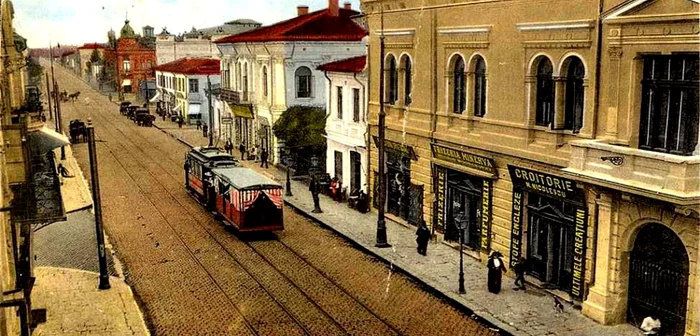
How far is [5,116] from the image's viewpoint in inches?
596

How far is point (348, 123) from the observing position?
36.2 meters

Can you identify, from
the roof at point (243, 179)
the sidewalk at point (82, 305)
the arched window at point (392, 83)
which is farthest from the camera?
the arched window at point (392, 83)

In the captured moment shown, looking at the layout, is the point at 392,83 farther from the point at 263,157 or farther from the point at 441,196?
the point at 263,157

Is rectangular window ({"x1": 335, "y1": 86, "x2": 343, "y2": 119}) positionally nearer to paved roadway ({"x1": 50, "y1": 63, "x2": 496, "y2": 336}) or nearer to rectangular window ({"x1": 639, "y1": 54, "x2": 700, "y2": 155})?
paved roadway ({"x1": 50, "y1": 63, "x2": 496, "y2": 336})

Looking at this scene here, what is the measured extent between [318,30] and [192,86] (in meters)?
28.2

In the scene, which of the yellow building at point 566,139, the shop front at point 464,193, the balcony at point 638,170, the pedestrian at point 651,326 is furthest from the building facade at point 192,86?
the pedestrian at point 651,326

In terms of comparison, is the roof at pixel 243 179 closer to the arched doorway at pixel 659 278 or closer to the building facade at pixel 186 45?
the arched doorway at pixel 659 278

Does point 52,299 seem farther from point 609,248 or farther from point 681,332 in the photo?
point 681,332

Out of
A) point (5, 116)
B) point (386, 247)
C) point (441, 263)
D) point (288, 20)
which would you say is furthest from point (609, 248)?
point (288, 20)

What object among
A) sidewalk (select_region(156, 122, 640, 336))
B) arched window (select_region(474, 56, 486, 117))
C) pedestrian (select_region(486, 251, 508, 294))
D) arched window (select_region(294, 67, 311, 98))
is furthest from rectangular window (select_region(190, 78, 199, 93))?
pedestrian (select_region(486, 251, 508, 294))

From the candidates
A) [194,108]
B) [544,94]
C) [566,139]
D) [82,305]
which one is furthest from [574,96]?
[194,108]

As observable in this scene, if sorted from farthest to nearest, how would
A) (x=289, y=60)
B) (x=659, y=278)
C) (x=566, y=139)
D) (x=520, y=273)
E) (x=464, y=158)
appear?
(x=289, y=60) → (x=464, y=158) → (x=520, y=273) → (x=566, y=139) → (x=659, y=278)

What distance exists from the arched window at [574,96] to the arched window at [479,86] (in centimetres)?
418

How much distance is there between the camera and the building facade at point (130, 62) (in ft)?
323
